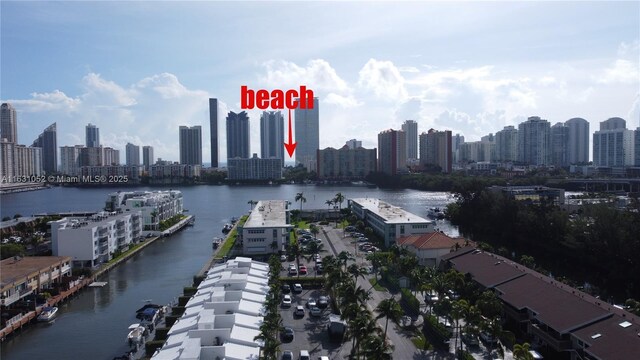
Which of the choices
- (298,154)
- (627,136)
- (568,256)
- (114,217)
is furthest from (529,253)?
(298,154)

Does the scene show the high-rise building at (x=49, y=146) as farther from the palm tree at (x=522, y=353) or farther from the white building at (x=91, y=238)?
the palm tree at (x=522, y=353)

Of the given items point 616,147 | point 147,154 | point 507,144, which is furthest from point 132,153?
point 616,147

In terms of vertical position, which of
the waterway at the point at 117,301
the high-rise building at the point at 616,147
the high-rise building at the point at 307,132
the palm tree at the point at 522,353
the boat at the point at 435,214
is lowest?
the waterway at the point at 117,301

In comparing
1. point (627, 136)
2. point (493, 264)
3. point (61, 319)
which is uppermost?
point (627, 136)

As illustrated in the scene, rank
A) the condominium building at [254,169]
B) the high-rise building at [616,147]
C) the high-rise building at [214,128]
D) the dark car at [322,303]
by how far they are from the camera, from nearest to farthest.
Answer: the dark car at [322,303] → the high-rise building at [616,147] → the condominium building at [254,169] → the high-rise building at [214,128]

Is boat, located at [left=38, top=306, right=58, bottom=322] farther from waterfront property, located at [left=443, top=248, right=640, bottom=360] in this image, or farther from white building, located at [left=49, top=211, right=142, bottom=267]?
waterfront property, located at [left=443, top=248, right=640, bottom=360]

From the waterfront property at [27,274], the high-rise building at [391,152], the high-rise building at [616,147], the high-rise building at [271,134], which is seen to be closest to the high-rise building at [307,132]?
the high-rise building at [271,134]

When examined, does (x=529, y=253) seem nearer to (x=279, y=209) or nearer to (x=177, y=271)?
(x=279, y=209)
